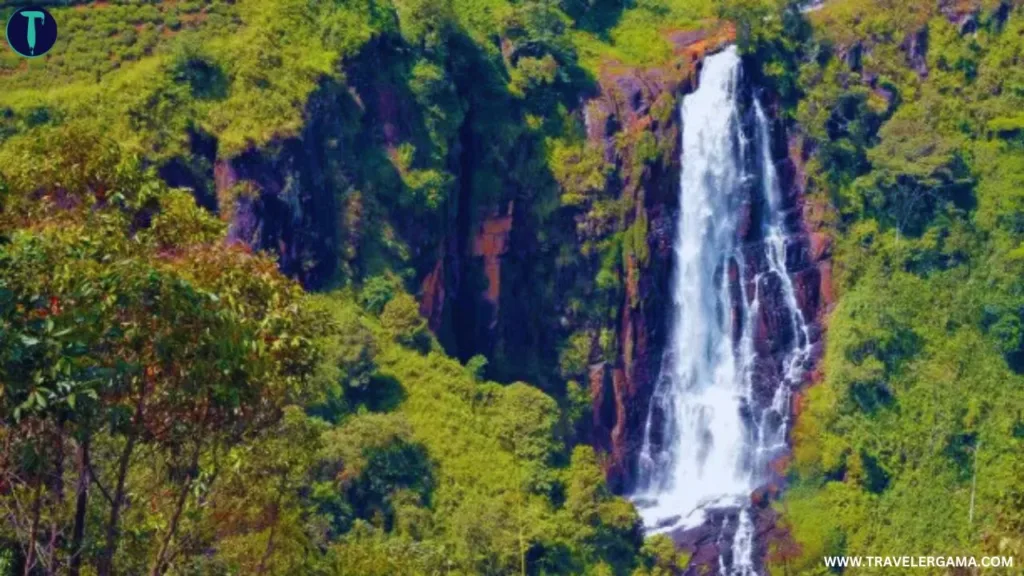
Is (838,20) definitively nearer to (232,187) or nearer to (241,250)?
(232,187)

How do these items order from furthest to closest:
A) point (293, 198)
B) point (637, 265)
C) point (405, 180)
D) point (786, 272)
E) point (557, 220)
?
point (786, 272), point (637, 265), point (557, 220), point (405, 180), point (293, 198)

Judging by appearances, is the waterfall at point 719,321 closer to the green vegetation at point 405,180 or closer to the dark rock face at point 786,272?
the dark rock face at point 786,272

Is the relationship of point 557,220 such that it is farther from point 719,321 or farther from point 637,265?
point 719,321

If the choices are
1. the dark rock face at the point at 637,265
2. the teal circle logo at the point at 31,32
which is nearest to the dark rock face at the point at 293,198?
the teal circle logo at the point at 31,32

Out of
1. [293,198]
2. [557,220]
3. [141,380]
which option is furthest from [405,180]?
[141,380]

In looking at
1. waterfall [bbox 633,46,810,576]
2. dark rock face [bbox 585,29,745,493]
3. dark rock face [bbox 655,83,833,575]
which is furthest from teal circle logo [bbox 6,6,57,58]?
dark rock face [bbox 655,83,833,575]

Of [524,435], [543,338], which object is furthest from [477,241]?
[524,435]
